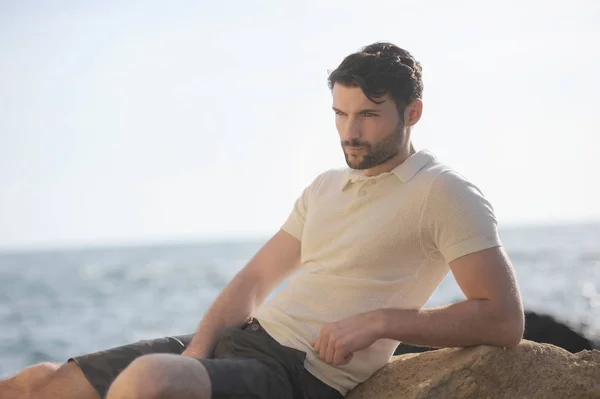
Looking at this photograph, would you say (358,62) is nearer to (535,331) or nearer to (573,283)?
(535,331)

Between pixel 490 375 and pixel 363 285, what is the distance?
24.5 inches

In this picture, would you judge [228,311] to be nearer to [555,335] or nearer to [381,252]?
[381,252]

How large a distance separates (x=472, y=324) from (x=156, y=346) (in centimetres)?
137

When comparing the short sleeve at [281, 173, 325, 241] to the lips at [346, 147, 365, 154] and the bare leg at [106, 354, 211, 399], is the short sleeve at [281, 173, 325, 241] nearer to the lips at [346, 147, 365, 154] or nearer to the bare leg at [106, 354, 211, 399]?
the lips at [346, 147, 365, 154]

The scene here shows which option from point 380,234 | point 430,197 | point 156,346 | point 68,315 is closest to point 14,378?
point 156,346

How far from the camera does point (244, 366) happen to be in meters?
3.30

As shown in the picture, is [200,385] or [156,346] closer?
[200,385]

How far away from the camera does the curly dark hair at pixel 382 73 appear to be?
3.62 meters

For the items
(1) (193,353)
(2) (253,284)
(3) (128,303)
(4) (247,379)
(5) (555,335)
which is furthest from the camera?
(3) (128,303)

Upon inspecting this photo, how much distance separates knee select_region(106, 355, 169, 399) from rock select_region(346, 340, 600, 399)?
104 cm

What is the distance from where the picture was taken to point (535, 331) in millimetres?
5496

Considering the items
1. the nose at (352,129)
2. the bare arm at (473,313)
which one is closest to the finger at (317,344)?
the bare arm at (473,313)

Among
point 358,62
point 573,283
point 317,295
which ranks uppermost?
point 358,62

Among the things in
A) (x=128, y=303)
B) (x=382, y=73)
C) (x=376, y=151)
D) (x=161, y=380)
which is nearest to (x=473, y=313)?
(x=376, y=151)
